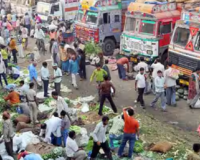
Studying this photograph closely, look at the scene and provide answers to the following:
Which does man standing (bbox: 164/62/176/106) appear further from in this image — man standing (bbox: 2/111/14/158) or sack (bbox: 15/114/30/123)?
man standing (bbox: 2/111/14/158)

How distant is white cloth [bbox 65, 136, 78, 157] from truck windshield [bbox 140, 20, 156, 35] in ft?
28.3

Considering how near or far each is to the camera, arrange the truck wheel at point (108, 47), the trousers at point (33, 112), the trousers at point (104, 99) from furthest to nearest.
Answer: the truck wheel at point (108, 47) < the trousers at point (104, 99) < the trousers at point (33, 112)

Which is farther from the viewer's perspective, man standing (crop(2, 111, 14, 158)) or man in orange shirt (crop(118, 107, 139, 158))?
man standing (crop(2, 111, 14, 158))

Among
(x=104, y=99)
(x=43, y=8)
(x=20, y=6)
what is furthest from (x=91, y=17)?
(x=20, y=6)

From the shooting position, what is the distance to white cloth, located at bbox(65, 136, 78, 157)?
26.9 feet

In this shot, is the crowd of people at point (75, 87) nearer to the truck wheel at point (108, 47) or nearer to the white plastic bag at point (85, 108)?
the white plastic bag at point (85, 108)

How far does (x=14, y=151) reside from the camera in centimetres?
962

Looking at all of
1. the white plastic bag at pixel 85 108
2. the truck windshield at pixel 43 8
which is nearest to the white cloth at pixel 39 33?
the truck windshield at pixel 43 8

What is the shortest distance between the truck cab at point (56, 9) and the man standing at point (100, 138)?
1616 centimetres

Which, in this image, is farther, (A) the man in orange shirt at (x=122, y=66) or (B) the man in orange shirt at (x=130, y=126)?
(A) the man in orange shirt at (x=122, y=66)

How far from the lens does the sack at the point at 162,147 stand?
9233 millimetres

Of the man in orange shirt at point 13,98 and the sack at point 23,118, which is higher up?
the man in orange shirt at point 13,98

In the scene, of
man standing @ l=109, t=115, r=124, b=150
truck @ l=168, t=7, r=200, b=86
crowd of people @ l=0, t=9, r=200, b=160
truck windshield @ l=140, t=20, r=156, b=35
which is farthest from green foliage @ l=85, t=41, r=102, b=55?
man standing @ l=109, t=115, r=124, b=150

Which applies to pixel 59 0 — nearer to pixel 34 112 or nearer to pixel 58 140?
pixel 34 112
